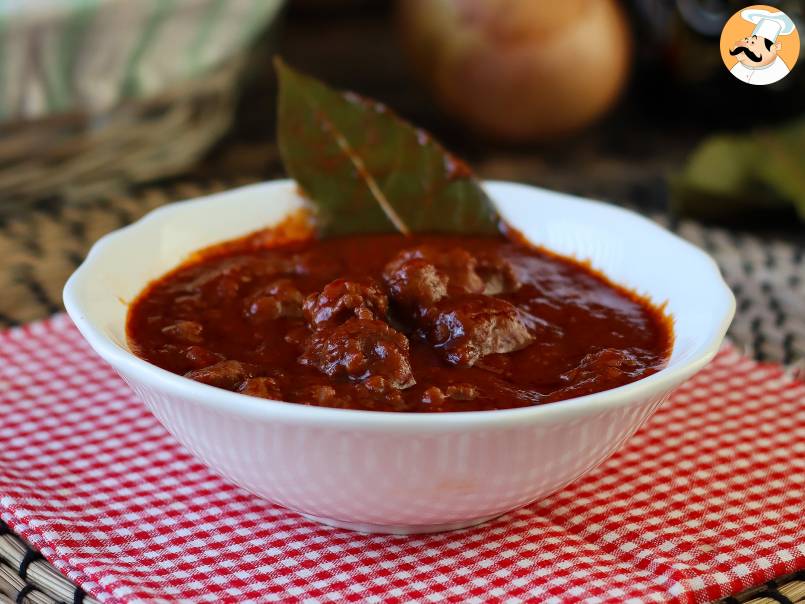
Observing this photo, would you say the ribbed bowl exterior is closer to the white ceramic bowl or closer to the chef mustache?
the white ceramic bowl

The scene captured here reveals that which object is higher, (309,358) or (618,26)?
(618,26)

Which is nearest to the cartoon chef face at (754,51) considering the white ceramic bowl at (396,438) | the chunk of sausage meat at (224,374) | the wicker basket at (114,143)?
the white ceramic bowl at (396,438)

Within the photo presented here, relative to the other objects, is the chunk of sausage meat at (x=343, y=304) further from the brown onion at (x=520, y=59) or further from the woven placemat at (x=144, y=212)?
the brown onion at (x=520, y=59)

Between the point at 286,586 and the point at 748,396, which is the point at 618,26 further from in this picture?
the point at 286,586

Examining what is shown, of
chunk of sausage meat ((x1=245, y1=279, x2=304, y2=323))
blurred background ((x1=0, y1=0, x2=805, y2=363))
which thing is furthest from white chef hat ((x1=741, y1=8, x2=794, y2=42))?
chunk of sausage meat ((x1=245, y1=279, x2=304, y2=323))

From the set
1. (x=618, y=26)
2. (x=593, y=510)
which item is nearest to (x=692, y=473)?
(x=593, y=510)

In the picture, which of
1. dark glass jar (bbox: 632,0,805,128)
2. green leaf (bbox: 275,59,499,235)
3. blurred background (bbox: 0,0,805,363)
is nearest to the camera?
green leaf (bbox: 275,59,499,235)
